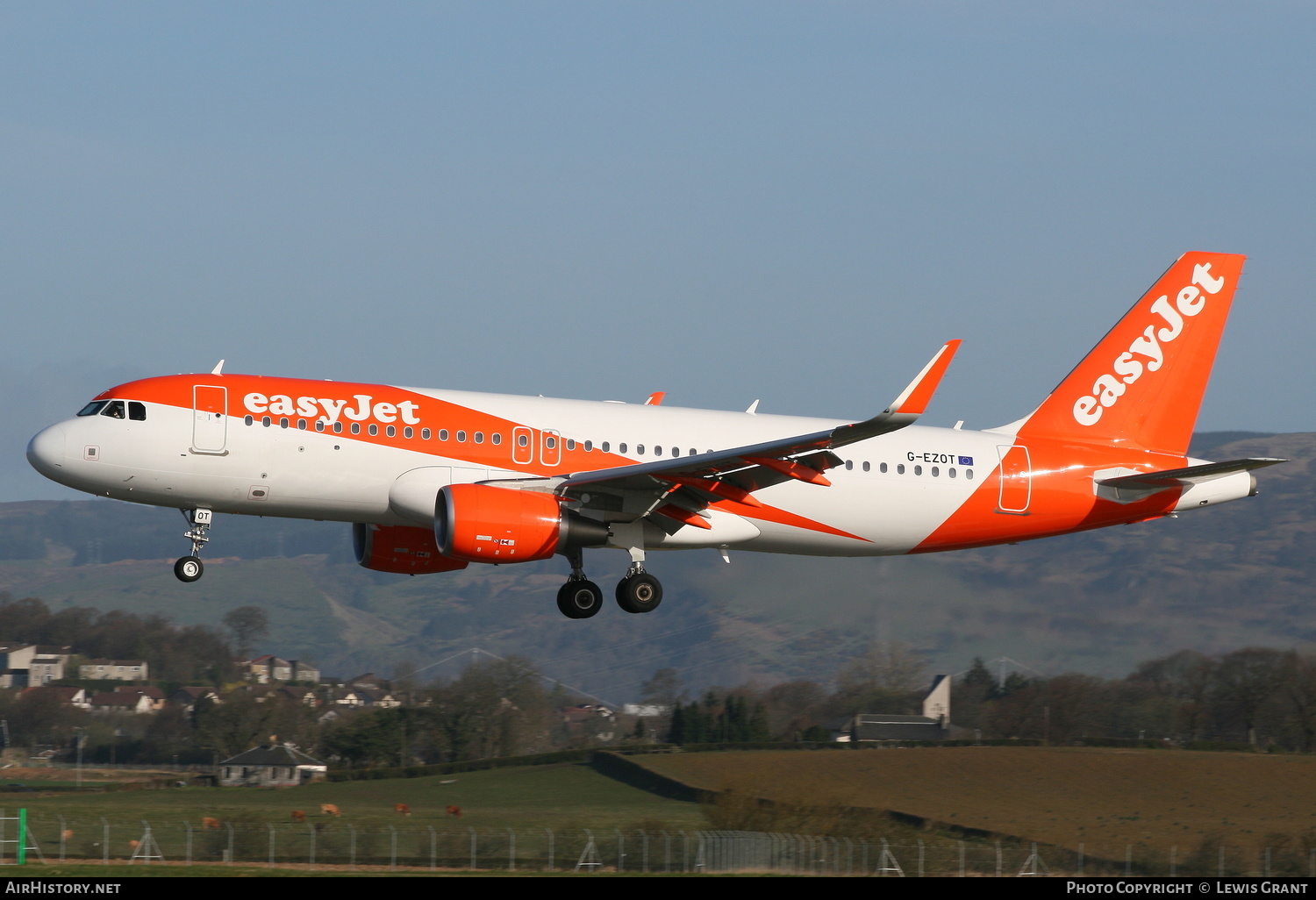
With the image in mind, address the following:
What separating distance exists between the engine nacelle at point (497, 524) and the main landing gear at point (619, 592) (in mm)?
1898

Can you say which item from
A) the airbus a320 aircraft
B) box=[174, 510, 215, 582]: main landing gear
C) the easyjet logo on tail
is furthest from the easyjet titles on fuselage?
the easyjet logo on tail

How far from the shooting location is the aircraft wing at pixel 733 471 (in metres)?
24.2

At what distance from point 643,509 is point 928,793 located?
2592 cm

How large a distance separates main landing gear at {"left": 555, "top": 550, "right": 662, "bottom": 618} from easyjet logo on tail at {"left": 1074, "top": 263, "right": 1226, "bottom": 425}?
34.3 feet

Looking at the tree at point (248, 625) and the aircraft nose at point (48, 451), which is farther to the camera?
the tree at point (248, 625)

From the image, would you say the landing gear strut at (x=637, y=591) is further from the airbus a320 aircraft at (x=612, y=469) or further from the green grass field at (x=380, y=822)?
the green grass field at (x=380, y=822)

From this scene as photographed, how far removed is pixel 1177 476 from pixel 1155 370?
3.55 meters

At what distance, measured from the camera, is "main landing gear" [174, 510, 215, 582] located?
27.9 m

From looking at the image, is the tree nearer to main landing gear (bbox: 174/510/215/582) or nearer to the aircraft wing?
main landing gear (bbox: 174/510/215/582)

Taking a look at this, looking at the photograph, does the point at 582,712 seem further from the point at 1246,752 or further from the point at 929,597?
the point at 1246,752

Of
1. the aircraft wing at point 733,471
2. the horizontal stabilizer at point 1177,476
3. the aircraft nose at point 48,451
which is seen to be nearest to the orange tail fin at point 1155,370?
the horizontal stabilizer at point 1177,476

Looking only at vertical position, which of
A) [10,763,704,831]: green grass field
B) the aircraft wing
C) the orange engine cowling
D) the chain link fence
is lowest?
[10,763,704,831]: green grass field

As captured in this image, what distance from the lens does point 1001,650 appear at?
61.6m
